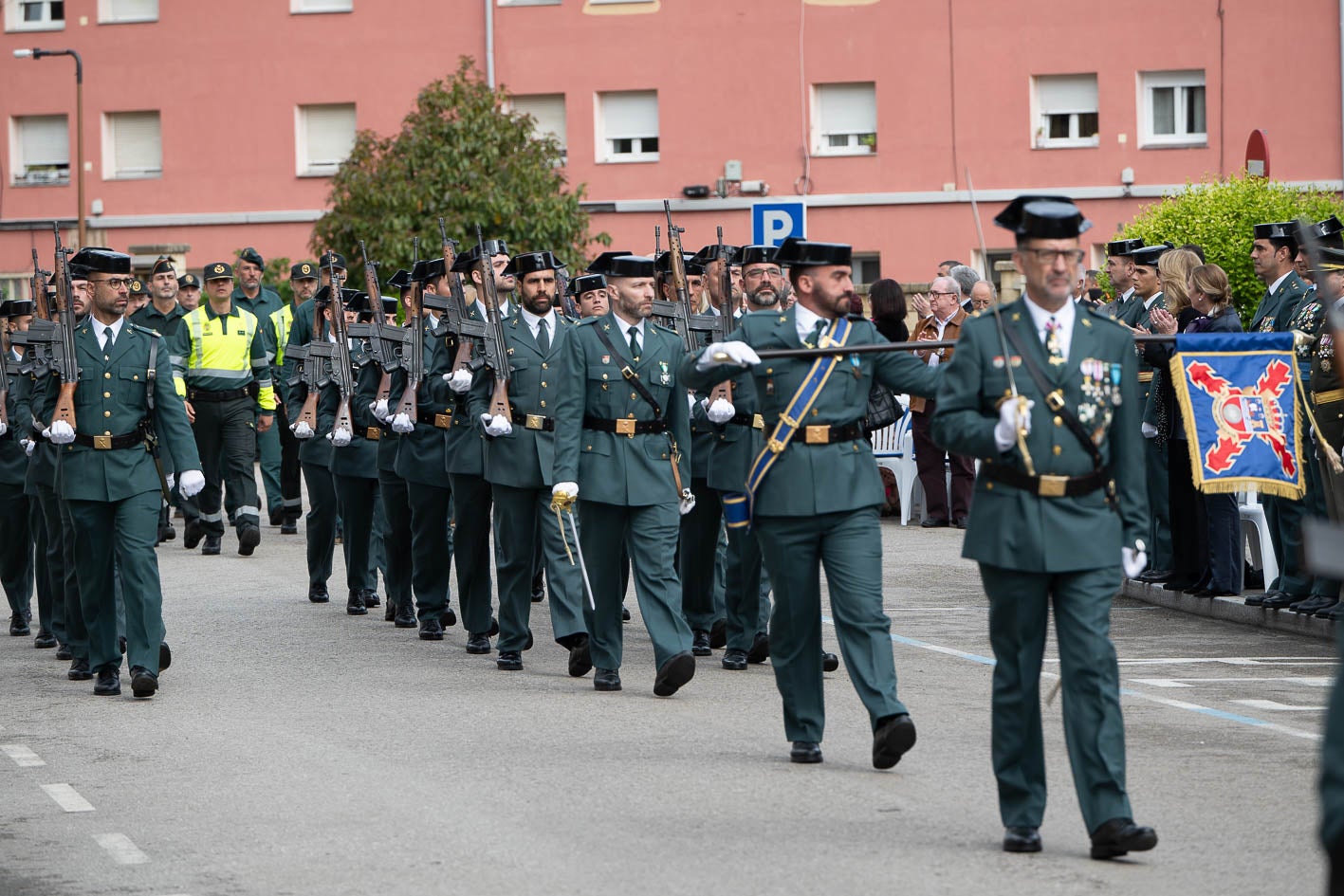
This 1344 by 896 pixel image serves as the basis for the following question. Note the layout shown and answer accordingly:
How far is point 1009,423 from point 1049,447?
8.1 inches

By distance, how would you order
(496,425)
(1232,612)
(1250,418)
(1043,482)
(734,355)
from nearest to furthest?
(1043,482), (734,355), (496,425), (1250,418), (1232,612)

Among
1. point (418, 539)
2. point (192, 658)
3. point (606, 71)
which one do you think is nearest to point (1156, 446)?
point (418, 539)

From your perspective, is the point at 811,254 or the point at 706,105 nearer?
the point at 811,254

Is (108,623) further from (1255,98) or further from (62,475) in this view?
(1255,98)

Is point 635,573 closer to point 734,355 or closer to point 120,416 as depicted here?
point 734,355

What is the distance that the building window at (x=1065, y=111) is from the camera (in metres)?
35.9

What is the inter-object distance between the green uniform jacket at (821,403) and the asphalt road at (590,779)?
3.38 feet

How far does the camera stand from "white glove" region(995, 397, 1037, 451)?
719 centimetres

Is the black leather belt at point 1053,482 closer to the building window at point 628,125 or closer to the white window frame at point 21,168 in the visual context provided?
the building window at point 628,125

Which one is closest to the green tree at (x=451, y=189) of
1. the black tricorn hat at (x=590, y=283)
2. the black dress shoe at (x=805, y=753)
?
the black tricorn hat at (x=590, y=283)

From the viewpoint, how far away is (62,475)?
11.2 m

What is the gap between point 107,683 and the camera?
1115 cm

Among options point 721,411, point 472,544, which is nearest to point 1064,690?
point 721,411

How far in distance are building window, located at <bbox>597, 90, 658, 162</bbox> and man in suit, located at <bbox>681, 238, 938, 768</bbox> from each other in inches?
1139
